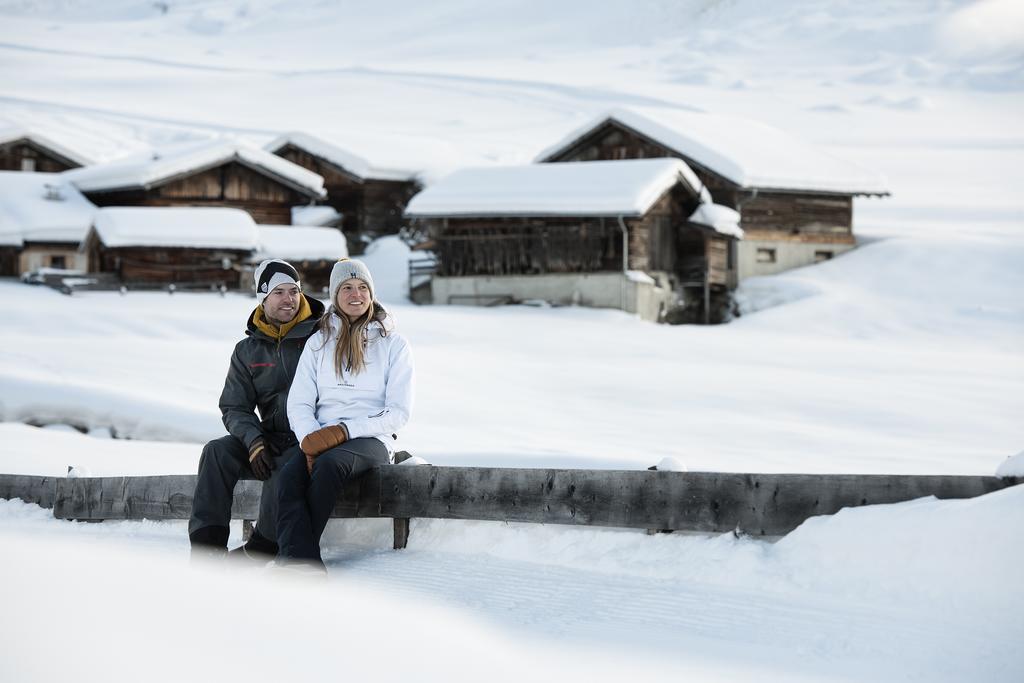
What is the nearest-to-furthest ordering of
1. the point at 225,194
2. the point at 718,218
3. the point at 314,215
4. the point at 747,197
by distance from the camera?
the point at 718,218
the point at 747,197
the point at 225,194
the point at 314,215

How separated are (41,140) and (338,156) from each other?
1016 centimetres

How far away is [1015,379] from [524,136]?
1701 inches

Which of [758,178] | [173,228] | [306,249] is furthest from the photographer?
[758,178]

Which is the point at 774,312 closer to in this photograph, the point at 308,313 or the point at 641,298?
the point at 641,298

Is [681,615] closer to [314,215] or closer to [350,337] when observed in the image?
[350,337]

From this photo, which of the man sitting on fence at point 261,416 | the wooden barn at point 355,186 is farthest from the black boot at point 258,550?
the wooden barn at point 355,186

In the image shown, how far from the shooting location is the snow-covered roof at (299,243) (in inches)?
1266

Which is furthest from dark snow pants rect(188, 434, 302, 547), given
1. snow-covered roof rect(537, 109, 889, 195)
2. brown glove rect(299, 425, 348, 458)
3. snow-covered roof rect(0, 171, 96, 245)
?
snow-covered roof rect(537, 109, 889, 195)

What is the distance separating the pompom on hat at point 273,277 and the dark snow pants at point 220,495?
2.57 ft

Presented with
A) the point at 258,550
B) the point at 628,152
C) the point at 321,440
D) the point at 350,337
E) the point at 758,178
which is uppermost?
the point at 628,152

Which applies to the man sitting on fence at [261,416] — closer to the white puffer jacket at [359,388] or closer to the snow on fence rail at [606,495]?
the white puffer jacket at [359,388]

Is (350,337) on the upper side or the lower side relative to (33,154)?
lower

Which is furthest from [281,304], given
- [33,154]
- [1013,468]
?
[33,154]

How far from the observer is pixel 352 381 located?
619 centimetres
